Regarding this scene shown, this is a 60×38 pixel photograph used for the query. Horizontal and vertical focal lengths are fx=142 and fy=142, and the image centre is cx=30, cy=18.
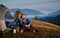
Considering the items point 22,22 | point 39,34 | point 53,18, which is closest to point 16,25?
point 22,22

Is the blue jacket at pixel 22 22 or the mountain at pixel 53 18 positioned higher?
the mountain at pixel 53 18

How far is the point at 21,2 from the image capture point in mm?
1964

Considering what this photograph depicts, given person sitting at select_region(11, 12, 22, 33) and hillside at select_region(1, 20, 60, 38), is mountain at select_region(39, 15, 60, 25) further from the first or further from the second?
person sitting at select_region(11, 12, 22, 33)

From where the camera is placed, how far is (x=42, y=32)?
1.88m

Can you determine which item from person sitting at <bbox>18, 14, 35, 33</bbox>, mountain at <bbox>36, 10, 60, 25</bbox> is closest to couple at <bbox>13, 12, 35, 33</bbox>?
person sitting at <bbox>18, 14, 35, 33</bbox>

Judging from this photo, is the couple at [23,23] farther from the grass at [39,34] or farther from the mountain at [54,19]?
the mountain at [54,19]

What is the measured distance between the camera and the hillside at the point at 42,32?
1859mm

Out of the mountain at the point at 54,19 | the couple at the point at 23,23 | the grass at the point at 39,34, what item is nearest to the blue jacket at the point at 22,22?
the couple at the point at 23,23

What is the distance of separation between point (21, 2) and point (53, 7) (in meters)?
0.45

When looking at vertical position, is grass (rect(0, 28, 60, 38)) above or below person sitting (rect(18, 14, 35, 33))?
below

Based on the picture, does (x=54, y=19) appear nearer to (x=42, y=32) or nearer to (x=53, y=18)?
(x=53, y=18)

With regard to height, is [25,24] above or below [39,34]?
above

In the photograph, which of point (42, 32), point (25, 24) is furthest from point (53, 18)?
point (25, 24)

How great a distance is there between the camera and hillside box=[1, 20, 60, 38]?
1.86 metres
